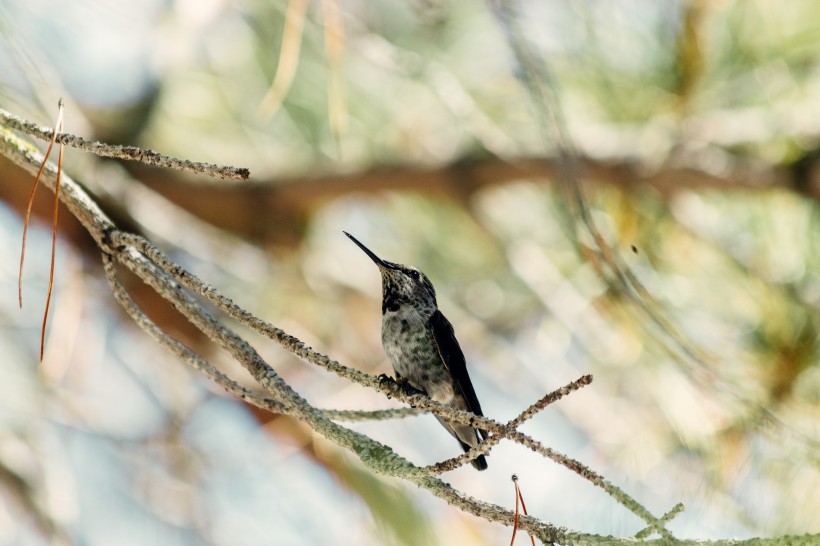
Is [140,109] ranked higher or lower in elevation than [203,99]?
lower

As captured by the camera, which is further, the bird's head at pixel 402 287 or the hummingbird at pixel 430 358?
the bird's head at pixel 402 287

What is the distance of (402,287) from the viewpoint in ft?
8.04

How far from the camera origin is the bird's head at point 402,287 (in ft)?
7.88

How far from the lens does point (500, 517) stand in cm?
106

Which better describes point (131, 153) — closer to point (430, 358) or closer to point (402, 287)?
point (430, 358)

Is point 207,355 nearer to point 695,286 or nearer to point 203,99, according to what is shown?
point 203,99

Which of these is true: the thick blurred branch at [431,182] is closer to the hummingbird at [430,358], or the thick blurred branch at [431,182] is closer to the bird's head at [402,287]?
the bird's head at [402,287]

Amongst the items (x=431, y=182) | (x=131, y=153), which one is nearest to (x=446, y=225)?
(x=431, y=182)

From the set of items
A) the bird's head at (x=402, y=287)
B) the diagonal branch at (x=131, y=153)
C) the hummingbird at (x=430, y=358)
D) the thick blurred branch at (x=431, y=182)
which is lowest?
the diagonal branch at (x=131, y=153)

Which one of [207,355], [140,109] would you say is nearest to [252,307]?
[207,355]

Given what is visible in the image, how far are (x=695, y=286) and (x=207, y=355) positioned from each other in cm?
171

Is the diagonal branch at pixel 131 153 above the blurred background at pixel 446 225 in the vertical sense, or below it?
below

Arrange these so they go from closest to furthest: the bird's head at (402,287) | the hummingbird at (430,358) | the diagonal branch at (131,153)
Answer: the diagonal branch at (131,153)
the hummingbird at (430,358)
the bird's head at (402,287)

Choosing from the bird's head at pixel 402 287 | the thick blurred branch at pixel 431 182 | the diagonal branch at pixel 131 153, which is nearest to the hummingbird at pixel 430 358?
the bird's head at pixel 402 287
